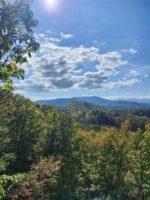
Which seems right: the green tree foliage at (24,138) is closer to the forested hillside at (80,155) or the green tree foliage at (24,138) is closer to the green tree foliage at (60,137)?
the forested hillside at (80,155)

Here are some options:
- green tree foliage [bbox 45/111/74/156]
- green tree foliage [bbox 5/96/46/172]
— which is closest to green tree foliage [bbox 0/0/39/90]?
green tree foliage [bbox 5/96/46/172]

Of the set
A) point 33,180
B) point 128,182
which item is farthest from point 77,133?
point 33,180

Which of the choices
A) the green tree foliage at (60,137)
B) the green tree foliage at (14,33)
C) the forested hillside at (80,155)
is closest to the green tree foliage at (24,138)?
the forested hillside at (80,155)

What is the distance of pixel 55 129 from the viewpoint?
1449 inches

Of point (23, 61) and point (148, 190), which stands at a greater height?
point (23, 61)

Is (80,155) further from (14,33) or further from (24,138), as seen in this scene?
(14,33)

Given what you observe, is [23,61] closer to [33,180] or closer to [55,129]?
[33,180]

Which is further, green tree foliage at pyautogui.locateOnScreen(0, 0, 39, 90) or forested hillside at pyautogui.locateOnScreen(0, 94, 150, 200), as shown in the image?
forested hillside at pyautogui.locateOnScreen(0, 94, 150, 200)

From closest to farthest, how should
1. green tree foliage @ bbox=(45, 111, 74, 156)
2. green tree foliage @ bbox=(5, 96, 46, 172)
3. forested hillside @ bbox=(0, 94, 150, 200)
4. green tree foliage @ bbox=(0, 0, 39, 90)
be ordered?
green tree foliage @ bbox=(0, 0, 39, 90), green tree foliage @ bbox=(5, 96, 46, 172), forested hillside @ bbox=(0, 94, 150, 200), green tree foliage @ bbox=(45, 111, 74, 156)

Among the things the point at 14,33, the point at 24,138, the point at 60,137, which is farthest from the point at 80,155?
the point at 14,33

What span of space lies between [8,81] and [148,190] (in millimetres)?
31129

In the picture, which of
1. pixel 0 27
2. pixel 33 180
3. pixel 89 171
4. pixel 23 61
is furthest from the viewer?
pixel 89 171

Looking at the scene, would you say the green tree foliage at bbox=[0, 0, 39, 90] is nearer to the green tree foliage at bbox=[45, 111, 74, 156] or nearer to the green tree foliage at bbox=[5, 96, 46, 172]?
the green tree foliage at bbox=[5, 96, 46, 172]

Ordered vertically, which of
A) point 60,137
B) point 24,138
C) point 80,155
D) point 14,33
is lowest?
point 80,155
